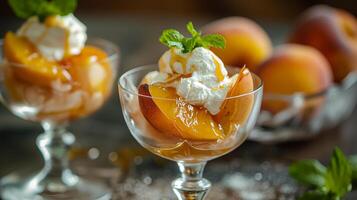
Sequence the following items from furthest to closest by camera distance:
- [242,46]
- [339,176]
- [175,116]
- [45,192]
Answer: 1. [242,46]
2. [45,192]
3. [339,176]
4. [175,116]

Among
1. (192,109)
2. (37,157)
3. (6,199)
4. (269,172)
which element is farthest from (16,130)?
(192,109)

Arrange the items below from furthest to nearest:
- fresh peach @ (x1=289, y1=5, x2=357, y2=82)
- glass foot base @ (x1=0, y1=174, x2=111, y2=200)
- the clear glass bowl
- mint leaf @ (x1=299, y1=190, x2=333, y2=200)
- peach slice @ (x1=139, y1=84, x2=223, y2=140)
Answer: fresh peach @ (x1=289, y1=5, x2=357, y2=82)
the clear glass bowl
glass foot base @ (x1=0, y1=174, x2=111, y2=200)
mint leaf @ (x1=299, y1=190, x2=333, y2=200)
peach slice @ (x1=139, y1=84, x2=223, y2=140)

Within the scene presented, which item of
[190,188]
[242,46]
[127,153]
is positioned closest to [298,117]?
[242,46]

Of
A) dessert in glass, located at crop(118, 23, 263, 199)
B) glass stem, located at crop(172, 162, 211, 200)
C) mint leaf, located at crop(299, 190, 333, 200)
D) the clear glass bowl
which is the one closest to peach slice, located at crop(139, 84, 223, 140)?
dessert in glass, located at crop(118, 23, 263, 199)

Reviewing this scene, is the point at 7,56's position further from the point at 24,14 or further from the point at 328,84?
the point at 328,84

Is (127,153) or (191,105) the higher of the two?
(191,105)

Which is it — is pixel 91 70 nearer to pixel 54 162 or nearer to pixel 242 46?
pixel 54 162

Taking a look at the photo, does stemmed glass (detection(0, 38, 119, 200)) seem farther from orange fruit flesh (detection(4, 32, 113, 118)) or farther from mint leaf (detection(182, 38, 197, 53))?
mint leaf (detection(182, 38, 197, 53))
